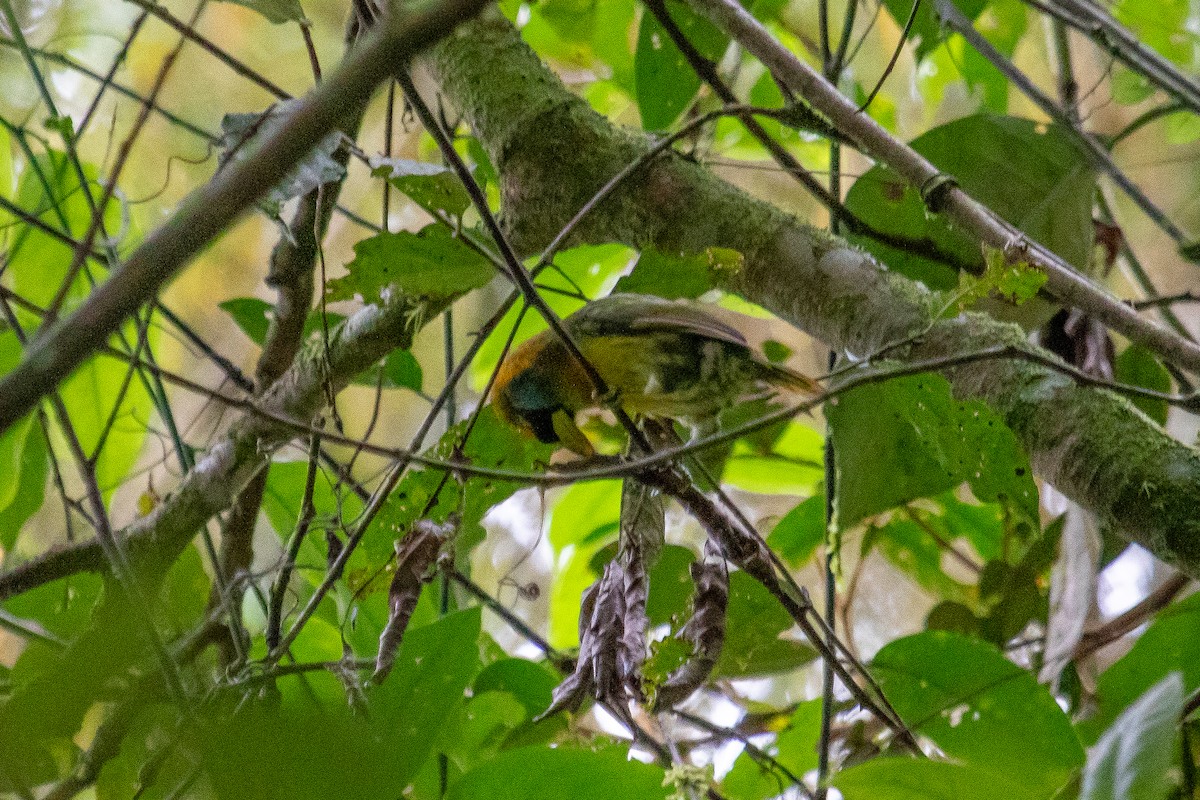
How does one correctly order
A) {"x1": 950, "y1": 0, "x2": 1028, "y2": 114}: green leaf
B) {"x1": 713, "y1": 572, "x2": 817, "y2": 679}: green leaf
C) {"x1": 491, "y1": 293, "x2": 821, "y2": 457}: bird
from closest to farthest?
{"x1": 713, "y1": 572, "x2": 817, "y2": 679}: green leaf, {"x1": 491, "y1": 293, "x2": 821, "y2": 457}: bird, {"x1": 950, "y1": 0, "x2": 1028, "y2": 114}: green leaf

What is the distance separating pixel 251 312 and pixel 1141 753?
137cm

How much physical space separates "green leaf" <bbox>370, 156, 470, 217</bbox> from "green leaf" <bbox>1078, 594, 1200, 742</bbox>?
0.87 metres

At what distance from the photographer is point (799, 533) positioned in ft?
5.51

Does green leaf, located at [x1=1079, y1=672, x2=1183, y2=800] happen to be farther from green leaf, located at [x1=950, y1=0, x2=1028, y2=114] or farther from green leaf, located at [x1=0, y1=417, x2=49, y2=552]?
green leaf, located at [x1=950, y1=0, x2=1028, y2=114]

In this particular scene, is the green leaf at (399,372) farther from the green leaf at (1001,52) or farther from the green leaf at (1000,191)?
the green leaf at (1001,52)

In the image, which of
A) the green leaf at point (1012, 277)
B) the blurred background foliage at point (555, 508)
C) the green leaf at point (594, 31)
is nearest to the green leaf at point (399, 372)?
the blurred background foliage at point (555, 508)

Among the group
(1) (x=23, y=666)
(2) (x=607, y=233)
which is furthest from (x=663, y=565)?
(1) (x=23, y=666)

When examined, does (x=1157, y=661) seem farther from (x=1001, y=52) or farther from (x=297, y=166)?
(x=1001, y=52)

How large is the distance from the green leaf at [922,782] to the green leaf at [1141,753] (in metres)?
0.19

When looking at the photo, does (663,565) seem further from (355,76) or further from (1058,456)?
(355,76)

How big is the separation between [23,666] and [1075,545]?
4.26 ft

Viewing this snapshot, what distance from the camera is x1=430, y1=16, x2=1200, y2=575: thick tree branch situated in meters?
0.99

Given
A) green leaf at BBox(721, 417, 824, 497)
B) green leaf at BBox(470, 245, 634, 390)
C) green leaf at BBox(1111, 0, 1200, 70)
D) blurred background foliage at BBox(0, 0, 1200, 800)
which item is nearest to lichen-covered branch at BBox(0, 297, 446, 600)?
blurred background foliage at BBox(0, 0, 1200, 800)

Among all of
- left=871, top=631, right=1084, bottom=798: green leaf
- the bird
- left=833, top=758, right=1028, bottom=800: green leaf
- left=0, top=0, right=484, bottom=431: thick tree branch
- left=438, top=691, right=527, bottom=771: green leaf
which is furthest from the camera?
the bird
